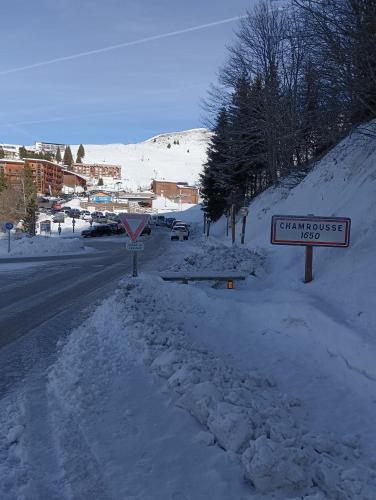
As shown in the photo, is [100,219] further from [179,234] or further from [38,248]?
[38,248]

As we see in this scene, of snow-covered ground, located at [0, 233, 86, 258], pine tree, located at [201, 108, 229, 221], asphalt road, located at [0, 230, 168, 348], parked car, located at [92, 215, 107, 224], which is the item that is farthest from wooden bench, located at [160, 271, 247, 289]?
parked car, located at [92, 215, 107, 224]

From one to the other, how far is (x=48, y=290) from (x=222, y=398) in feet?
35.5

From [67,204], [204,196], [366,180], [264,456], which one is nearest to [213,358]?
[264,456]

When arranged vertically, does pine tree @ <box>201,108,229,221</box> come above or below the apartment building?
below

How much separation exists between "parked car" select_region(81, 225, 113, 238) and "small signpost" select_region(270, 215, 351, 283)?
45.6m

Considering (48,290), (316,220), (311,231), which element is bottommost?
(48,290)

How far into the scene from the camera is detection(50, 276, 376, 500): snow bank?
3625mm

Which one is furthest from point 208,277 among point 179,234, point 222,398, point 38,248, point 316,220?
point 179,234

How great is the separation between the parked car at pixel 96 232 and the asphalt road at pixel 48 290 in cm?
3033

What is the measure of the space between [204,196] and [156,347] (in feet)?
151

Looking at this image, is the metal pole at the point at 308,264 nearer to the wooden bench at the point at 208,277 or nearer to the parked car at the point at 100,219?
the wooden bench at the point at 208,277

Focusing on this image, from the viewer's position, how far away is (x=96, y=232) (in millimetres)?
55188

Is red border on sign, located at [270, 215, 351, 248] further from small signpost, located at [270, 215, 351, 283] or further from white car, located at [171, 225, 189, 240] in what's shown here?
white car, located at [171, 225, 189, 240]

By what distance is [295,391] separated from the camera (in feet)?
19.1
